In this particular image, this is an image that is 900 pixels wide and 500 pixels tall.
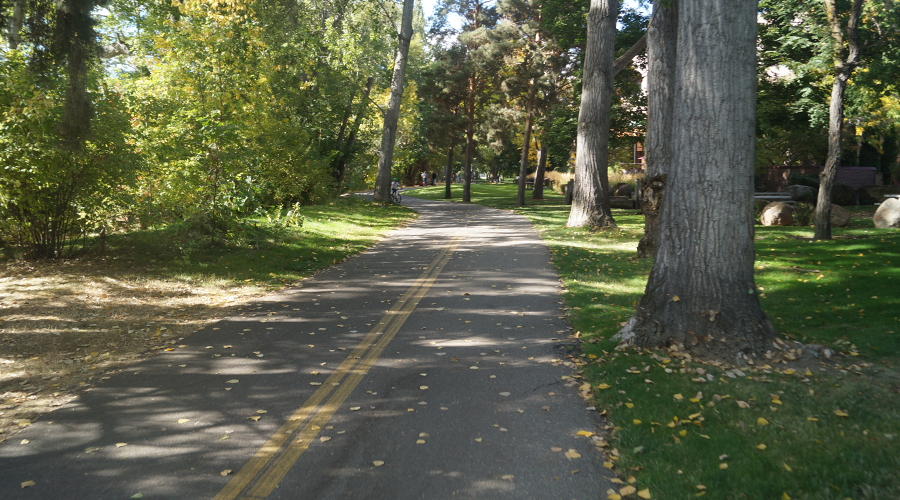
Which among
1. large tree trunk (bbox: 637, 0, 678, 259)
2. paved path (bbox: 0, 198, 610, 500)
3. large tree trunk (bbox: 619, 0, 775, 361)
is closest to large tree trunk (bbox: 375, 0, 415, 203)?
large tree trunk (bbox: 637, 0, 678, 259)

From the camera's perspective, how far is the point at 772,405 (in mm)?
4836

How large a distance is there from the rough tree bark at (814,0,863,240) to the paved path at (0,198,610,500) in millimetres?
9154

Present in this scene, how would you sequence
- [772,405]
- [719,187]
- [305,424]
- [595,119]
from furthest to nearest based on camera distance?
[595,119], [719,187], [772,405], [305,424]

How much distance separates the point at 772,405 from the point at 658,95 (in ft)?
31.9

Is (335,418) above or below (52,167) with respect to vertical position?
below

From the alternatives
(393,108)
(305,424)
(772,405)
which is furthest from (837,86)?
(393,108)

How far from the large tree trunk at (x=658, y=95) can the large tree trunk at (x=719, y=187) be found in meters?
6.33

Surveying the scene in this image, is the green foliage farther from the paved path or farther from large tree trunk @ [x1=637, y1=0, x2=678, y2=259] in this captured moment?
large tree trunk @ [x1=637, y1=0, x2=678, y2=259]

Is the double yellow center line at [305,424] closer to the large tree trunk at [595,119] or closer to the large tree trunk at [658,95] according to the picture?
the large tree trunk at [658,95]

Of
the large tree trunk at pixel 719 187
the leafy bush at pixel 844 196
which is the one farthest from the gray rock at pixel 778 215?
the large tree trunk at pixel 719 187

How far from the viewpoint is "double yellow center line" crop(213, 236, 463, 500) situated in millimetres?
3834

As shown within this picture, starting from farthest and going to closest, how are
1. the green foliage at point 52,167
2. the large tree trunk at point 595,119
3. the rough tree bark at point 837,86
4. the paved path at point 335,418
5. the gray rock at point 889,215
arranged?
the large tree trunk at point 595,119, the gray rock at point 889,215, the rough tree bark at point 837,86, the green foliage at point 52,167, the paved path at point 335,418

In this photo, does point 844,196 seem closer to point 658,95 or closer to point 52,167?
point 658,95

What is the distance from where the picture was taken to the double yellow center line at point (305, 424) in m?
3.83
